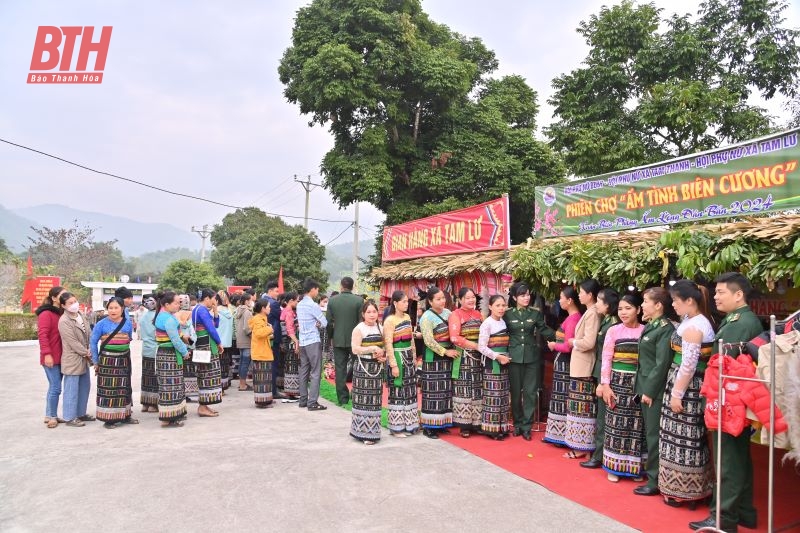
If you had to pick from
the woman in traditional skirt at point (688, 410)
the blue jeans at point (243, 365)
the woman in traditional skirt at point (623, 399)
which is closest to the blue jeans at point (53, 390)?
→ the blue jeans at point (243, 365)

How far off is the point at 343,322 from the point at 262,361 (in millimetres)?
1286

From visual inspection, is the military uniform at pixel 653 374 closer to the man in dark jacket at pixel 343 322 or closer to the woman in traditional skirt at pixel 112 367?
the man in dark jacket at pixel 343 322

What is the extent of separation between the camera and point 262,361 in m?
7.88

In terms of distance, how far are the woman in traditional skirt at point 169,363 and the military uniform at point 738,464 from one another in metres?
Result: 5.71

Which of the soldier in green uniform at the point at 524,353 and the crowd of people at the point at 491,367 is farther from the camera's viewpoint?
the soldier in green uniform at the point at 524,353

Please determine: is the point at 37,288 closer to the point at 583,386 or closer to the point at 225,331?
the point at 225,331

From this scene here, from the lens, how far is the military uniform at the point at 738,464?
3648 mm

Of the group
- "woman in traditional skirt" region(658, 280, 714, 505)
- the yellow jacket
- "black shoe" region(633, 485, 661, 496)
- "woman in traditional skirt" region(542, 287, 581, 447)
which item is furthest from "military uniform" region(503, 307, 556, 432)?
the yellow jacket

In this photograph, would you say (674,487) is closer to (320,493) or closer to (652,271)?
(652,271)

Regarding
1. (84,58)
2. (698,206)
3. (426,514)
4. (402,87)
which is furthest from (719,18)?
(84,58)

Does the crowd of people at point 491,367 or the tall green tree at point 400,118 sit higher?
the tall green tree at point 400,118

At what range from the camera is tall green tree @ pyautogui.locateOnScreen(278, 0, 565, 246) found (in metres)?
16.6

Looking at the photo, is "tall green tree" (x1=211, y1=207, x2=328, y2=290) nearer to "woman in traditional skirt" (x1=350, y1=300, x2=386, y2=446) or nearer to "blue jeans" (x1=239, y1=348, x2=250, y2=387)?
"blue jeans" (x1=239, y1=348, x2=250, y2=387)

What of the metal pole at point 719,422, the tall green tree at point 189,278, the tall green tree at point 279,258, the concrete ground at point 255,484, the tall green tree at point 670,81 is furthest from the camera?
the tall green tree at point 189,278
